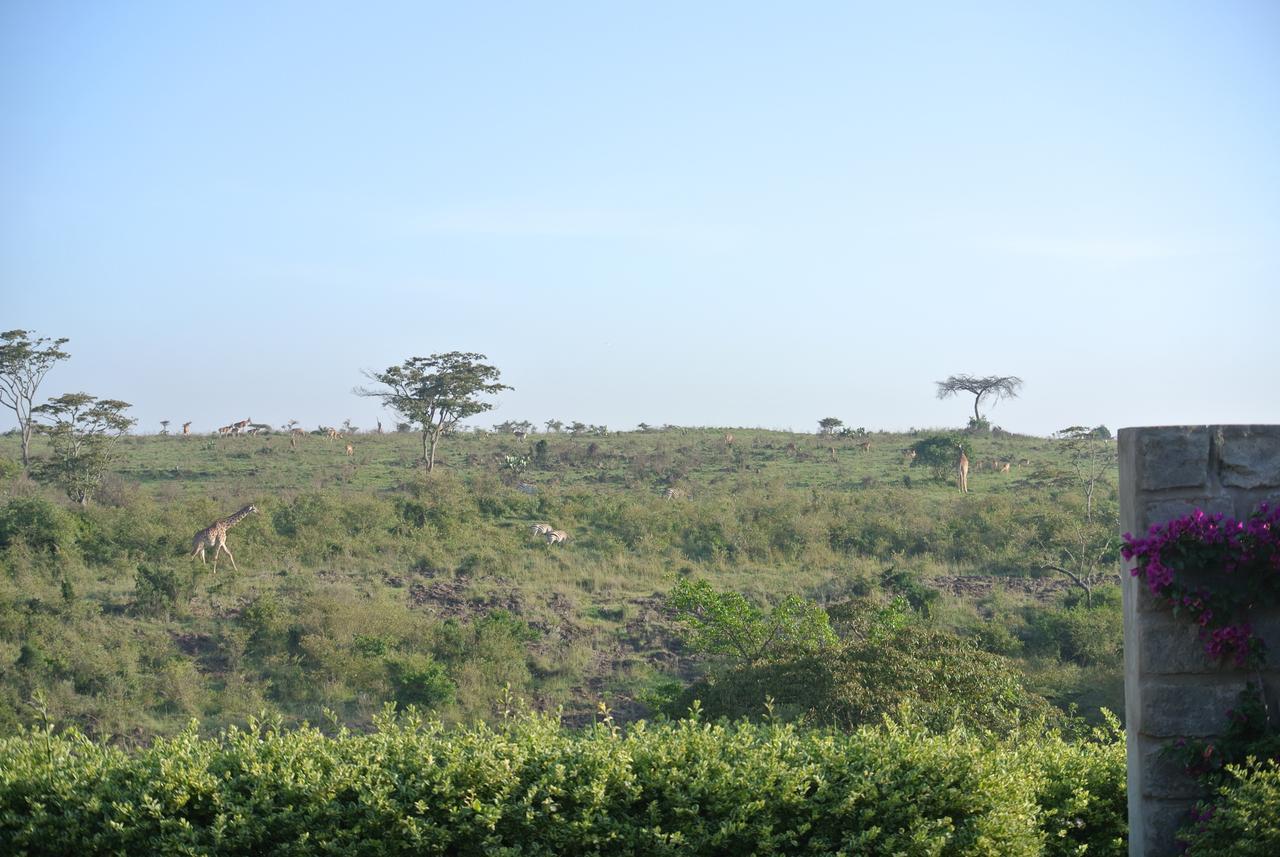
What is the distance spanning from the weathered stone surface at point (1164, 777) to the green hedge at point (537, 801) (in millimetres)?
497

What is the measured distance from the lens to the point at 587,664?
17.0 m

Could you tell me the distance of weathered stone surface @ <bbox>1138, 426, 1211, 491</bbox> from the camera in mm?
4926

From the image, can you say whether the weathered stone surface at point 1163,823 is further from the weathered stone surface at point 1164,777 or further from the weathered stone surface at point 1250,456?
the weathered stone surface at point 1250,456

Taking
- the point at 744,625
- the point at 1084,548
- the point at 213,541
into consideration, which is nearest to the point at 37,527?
the point at 213,541

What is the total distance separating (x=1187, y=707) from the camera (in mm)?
4910

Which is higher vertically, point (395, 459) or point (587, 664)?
point (395, 459)

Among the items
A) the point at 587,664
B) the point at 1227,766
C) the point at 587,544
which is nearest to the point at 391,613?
the point at 587,664

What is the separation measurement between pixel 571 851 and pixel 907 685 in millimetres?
6183

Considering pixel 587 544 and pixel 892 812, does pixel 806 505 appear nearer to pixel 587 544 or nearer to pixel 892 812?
pixel 587 544

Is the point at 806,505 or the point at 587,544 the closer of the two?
the point at 587,544

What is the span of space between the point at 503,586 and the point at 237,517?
5777mm

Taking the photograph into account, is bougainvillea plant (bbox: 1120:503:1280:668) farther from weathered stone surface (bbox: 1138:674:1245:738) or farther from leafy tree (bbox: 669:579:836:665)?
leafy tree (bbox: 669:579:836:665)

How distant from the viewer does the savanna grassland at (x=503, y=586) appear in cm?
1502

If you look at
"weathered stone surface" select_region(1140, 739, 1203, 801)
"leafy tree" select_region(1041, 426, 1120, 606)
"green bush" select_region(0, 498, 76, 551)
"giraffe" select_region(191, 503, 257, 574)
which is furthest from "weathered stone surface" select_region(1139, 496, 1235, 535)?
"green bush" select_region(0, 498, 76, 551)
